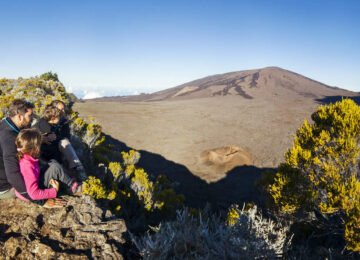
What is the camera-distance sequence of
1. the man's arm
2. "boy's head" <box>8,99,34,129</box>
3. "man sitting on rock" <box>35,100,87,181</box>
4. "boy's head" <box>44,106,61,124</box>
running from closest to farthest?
1. the man's arm
2. "boy's head" <box>8,99,34,129</box>
3. "man sitting on rock" <box>35,100,87,181</box>
4. "boy's head" <box>44,106,61,124</box>

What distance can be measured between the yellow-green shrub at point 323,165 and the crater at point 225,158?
266 inches

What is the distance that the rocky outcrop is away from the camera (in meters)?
2.17

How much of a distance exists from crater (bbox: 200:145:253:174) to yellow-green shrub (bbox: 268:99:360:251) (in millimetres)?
6766

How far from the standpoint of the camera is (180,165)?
12.5 metres

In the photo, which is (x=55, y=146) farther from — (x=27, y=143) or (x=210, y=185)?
(x=210, y=185)

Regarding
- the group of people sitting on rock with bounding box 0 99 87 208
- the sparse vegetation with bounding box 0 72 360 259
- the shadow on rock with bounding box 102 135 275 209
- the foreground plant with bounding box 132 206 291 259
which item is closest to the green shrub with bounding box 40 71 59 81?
the shadow on rock with bounding box 102 135 275 209

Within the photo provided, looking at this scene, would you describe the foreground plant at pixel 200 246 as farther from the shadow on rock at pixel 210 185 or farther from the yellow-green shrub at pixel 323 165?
the shadow on rock at pixel 210 185

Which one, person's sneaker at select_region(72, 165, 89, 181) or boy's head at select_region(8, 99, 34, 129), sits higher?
boy's head at select_region(8, 99, 34, 129)

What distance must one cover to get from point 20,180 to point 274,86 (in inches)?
2295

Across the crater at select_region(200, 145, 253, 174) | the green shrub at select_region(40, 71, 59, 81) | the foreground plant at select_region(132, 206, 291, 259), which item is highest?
the green shrub at select_region(40, 71, 59, 81)

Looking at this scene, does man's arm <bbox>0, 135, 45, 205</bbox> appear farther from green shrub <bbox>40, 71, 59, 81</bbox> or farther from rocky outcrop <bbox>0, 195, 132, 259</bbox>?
green shrub <bbox>40, 71, 59, 81</bbox>

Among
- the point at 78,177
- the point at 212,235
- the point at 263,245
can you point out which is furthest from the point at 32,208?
the point at 263,245

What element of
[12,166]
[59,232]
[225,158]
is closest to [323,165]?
[59,232]

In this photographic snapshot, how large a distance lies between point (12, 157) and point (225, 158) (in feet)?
38.5
